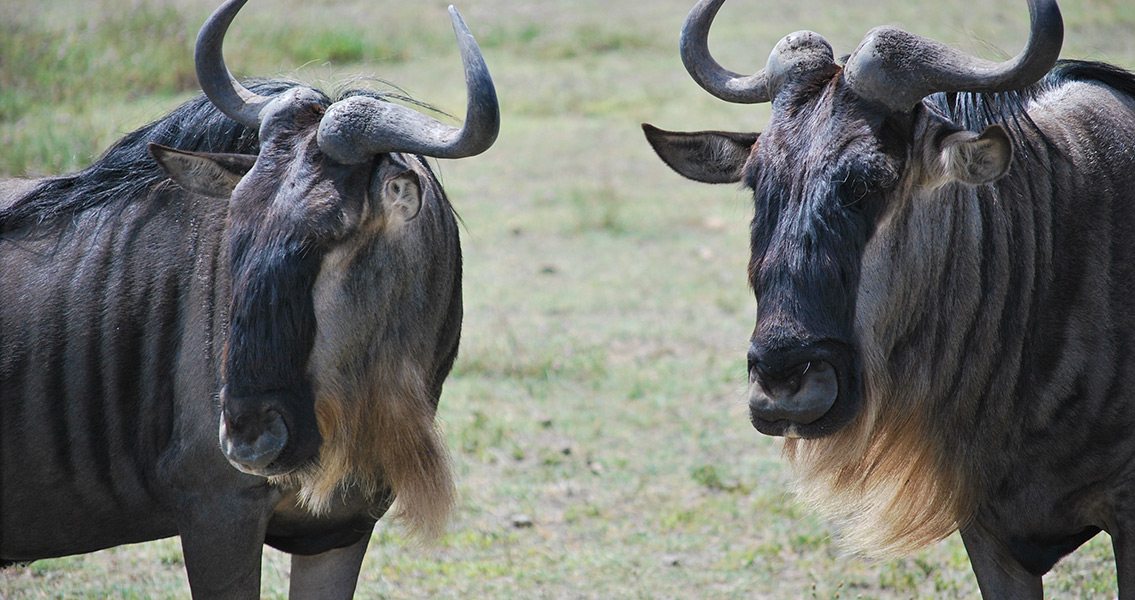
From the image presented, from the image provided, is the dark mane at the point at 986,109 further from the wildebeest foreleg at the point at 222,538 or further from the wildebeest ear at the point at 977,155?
the wildebeest foreleg at the point at 222,538

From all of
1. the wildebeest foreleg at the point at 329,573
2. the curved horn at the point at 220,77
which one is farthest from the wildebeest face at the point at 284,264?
the wildebeest foreleg at the point at 329,573

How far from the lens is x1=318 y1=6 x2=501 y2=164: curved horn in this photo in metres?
2.71

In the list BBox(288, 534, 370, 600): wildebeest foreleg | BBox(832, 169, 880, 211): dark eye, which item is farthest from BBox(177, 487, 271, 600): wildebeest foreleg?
BBox(832, 169, 880, 211): dark eye

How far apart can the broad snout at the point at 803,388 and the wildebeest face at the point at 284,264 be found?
3.32 ft

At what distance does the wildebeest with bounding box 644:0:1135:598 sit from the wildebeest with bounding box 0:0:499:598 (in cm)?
83

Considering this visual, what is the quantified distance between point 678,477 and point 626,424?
60 centimetres

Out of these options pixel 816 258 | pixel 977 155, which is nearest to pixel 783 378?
pixel 816 258

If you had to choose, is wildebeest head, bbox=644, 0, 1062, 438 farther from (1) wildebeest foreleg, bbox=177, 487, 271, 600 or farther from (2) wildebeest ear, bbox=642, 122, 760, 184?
(1) wildebeest foreleg, bbox=177, 487, 271, 600

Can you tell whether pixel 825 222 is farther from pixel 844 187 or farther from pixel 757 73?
pixel 757 73

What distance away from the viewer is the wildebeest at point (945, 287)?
2496 mm

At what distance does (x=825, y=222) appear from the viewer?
8.19 feet

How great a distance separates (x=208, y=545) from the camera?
289 centimetres

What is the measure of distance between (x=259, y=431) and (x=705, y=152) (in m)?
1.44

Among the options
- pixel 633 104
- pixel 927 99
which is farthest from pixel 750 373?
pixel 633 104
